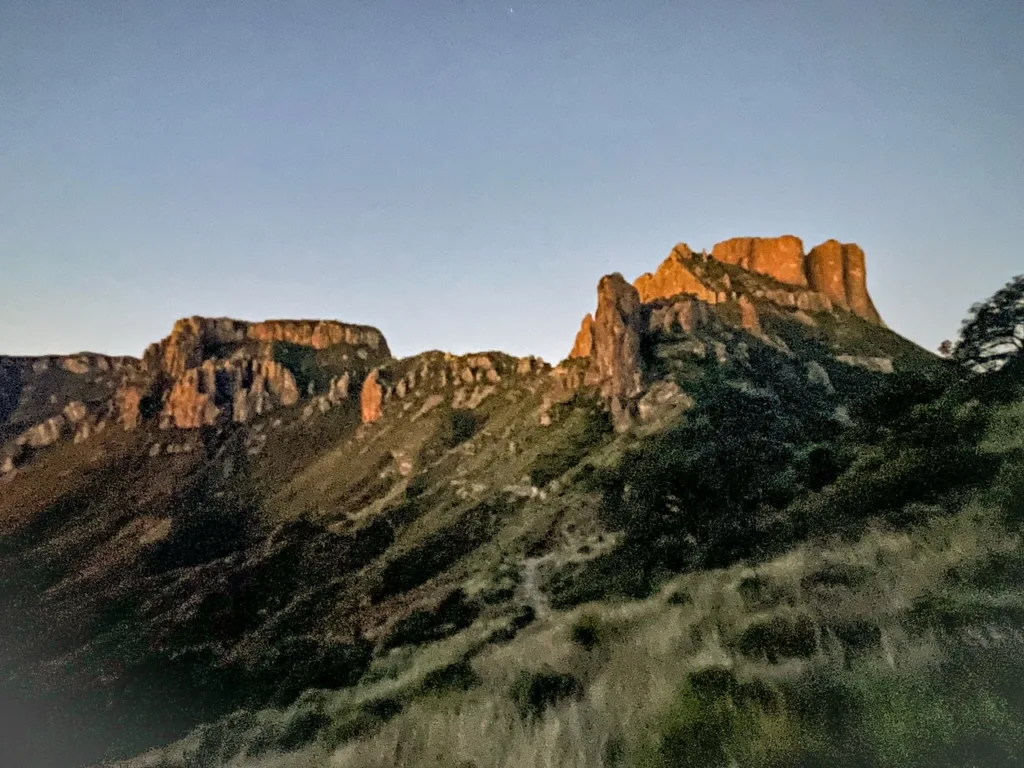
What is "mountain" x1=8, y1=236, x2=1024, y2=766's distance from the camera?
7756cm

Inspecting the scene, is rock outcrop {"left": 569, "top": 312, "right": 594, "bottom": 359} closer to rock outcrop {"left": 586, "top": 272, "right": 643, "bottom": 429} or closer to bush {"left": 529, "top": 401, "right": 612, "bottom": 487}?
rock outcrop {"left": 586, "top": 272, "right": 643, "bottom": 429}

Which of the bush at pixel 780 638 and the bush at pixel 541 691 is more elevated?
the bush at pixel 780 638

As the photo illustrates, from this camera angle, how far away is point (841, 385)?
14400 cm

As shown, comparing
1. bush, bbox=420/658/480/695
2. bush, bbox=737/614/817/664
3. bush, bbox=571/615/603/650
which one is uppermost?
bush, bbox=737/614/817/664

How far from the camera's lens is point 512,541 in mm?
117750

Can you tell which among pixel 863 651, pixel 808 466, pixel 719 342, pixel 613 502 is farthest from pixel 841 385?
pixel 863 651

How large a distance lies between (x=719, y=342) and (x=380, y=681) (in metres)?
106

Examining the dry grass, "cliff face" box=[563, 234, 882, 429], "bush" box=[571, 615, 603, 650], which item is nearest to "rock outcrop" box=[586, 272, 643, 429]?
"cliff face" box=[563, 234, 882, 429]

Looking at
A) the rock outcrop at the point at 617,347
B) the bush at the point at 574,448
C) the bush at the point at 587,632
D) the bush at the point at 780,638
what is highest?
the rock outcrop at the point at 617,347

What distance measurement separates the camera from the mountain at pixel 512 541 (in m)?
77.6

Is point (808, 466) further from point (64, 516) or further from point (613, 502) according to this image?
point (64, 516)

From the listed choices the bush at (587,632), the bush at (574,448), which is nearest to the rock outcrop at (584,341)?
the bush at (574,448)

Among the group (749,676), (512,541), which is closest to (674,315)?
(512,541)

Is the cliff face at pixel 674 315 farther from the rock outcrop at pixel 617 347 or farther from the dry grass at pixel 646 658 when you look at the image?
the dry grass at pixel 646 658
